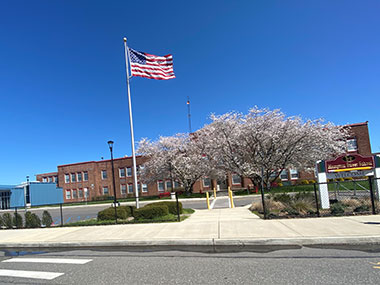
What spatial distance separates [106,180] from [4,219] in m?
37.1

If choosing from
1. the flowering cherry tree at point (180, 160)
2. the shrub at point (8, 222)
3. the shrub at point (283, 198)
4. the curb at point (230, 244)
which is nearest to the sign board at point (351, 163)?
the shrub at point (283, 198)

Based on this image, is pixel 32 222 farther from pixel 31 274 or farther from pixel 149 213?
pixel 31 274

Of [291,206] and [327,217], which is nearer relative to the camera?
[327,217]

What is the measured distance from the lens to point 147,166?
130 ft

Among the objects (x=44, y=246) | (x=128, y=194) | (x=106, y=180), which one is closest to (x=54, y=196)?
(x=106, y=180)

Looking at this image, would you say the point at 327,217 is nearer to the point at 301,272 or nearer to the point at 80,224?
the point at 301,272

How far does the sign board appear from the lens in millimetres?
11797

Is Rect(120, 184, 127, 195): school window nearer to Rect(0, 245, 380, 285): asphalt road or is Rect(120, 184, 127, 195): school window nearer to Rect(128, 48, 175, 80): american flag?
Rect(128, 48, 175, 80): american flag

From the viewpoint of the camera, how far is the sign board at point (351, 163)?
11.8m

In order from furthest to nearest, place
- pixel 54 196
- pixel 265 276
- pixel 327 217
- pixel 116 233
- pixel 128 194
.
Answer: pixel 54 196 < pixel 128 194 < pixel 327 217 < pixel 116 233 < pixel 265 276

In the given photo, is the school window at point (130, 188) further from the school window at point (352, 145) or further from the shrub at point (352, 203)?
the shrub at point (352, 203)

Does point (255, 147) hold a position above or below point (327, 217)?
above

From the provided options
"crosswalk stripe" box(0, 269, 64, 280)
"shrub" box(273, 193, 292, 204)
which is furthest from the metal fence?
"crosswalk stripe" box(0, 269, 64, 280)

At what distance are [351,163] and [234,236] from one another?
25.5 ft
